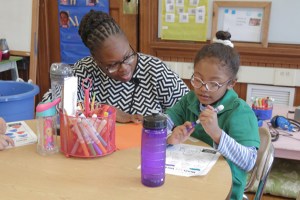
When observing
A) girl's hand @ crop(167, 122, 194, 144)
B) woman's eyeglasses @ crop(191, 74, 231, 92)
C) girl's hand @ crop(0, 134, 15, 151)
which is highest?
woman's eyeglasses @ crop(191, 74, 231, 92)

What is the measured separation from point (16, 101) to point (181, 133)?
110 centimetres

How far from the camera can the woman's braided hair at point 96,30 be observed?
1633 millimetres

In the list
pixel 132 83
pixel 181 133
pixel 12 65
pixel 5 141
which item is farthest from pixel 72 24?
pixel 181 133

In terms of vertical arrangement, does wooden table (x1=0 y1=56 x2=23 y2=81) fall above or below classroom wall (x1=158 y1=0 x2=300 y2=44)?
below

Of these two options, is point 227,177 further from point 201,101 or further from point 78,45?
point 78,45

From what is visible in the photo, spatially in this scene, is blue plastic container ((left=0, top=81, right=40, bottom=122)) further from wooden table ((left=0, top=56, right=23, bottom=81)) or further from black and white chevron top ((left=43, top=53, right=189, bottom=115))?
wooden table ((left=0, top=56, right=23, bottom=81))

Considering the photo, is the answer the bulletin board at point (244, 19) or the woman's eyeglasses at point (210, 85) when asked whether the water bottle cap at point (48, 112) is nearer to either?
the woman's eyeglasses at point (210, 85)

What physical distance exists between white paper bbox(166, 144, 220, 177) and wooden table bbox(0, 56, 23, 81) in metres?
2.40

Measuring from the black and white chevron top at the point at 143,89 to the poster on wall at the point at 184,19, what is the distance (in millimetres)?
1188

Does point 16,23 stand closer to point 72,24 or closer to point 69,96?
point 72,24

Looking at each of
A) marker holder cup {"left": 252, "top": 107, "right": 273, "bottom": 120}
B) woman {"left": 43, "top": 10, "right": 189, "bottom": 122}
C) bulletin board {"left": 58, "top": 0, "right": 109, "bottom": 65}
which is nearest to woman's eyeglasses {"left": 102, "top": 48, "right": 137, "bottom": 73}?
woman {"left": 43, "top": 10, "right": 189, "bottom": 122}

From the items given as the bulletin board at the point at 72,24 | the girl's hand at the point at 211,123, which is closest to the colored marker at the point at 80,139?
the girl's hand at the point at 211,123

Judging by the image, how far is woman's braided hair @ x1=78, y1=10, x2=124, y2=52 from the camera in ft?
5.36

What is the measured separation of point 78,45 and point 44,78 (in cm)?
54
